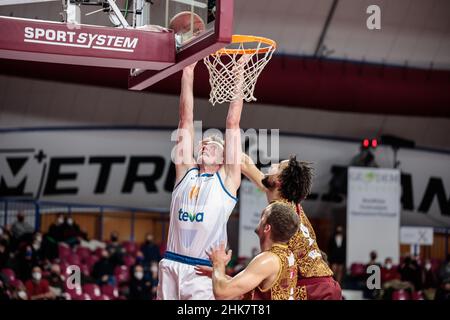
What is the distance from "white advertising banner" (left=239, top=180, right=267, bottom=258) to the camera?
1767 centimetres

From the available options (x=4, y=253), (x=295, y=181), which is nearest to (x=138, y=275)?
(x=4, y=253)

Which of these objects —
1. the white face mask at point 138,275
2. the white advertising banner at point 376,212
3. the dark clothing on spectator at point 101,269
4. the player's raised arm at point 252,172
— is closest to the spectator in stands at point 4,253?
the dark clothing on spectator at point 101,269

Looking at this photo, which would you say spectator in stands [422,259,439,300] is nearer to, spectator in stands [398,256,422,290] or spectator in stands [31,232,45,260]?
spectator in stands [398,256,422,290]

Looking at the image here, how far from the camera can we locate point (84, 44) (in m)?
6.26

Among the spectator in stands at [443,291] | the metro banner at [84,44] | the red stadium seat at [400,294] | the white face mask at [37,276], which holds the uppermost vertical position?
the metro banner at [84,44]

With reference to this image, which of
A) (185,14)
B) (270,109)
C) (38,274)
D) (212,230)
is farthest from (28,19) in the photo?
(270,109)

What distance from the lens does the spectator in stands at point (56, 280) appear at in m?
14.3

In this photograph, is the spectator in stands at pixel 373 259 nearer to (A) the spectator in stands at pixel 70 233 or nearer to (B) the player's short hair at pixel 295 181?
(A) the spectator in stands at pixel 70 233

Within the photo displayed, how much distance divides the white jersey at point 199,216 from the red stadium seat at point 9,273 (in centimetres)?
751

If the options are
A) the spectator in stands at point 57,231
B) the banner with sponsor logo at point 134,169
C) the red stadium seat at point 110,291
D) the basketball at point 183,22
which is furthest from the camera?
the banner with sponsor logo at point 134,169

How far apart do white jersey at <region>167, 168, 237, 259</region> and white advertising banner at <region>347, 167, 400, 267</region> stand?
37.1 feet

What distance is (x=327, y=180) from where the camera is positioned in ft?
67.1

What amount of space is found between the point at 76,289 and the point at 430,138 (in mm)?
10680
